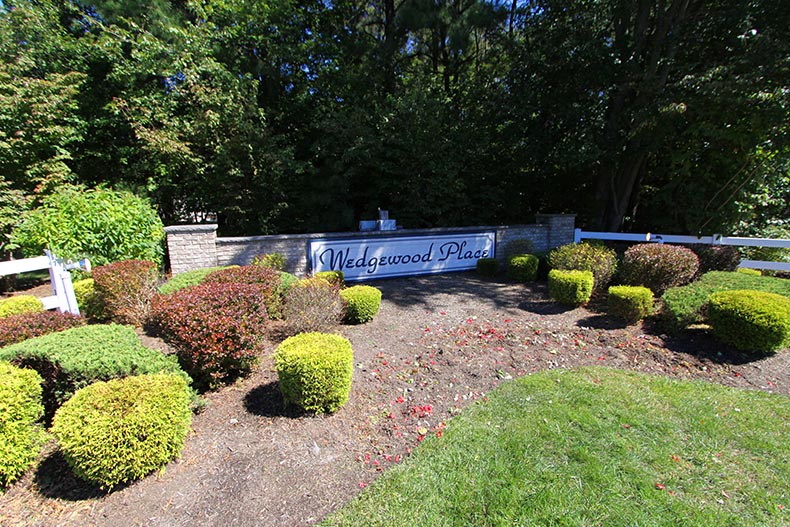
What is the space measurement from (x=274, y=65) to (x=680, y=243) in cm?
1181

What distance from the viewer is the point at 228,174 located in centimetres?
876

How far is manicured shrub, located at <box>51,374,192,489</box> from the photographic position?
2148 mm

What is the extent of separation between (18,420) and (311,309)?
103 inches

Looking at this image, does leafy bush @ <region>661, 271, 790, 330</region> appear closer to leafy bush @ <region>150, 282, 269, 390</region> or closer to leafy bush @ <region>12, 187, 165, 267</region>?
leafy bush @ <region>150, 282, 269, 390</region>

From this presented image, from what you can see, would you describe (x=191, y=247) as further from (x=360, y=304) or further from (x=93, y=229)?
(x=360, y=304)

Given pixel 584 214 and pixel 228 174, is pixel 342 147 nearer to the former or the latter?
pixel 228 174

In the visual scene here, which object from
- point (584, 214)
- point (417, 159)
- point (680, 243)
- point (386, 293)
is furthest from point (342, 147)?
point (680, 243)

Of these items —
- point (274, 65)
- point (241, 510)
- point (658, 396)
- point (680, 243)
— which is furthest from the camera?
point (274, 65)

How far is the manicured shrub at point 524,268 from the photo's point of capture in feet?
26.2

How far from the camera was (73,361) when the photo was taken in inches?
104

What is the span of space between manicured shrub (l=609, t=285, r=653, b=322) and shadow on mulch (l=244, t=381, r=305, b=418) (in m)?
4.80

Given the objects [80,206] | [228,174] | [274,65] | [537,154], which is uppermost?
[274,65]

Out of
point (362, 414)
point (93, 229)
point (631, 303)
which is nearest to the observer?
point (362, 414)

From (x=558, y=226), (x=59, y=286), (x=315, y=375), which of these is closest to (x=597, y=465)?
(x=315, y=375)
